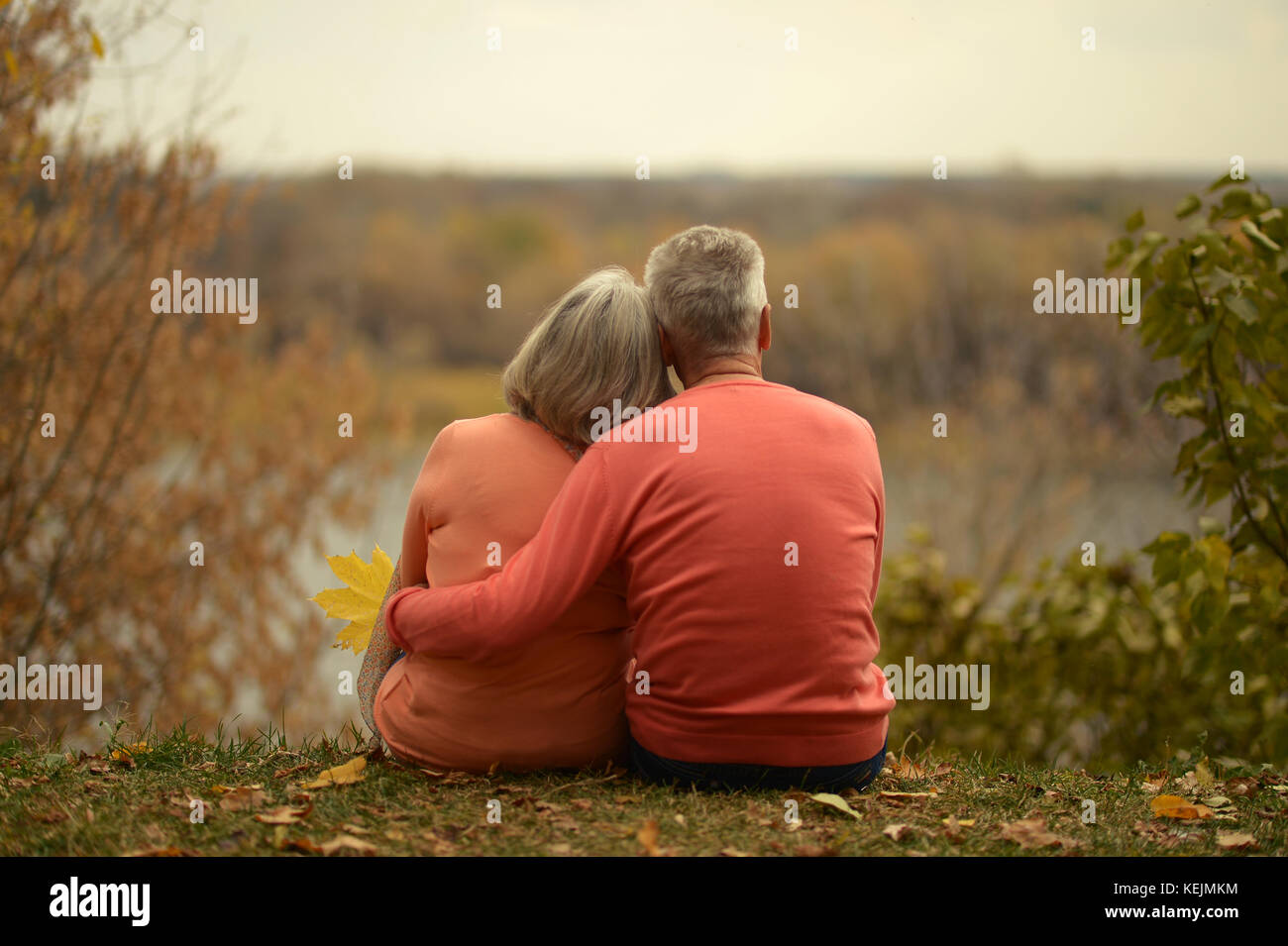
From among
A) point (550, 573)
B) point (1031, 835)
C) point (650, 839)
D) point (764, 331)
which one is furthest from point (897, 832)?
point (764, 331)

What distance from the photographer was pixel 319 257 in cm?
939

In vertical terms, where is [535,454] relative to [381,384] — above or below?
below

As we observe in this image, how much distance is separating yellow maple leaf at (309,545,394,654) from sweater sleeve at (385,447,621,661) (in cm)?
55

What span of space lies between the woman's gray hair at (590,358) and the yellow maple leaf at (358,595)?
671 mm

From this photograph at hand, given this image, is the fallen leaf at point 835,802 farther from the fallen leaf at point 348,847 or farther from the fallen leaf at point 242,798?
the fallen leaf at point 242,798

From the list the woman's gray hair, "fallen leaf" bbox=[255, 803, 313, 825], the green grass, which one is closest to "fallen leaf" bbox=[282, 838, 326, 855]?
the green grass

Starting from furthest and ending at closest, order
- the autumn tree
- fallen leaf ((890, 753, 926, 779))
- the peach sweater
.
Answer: the autumn tree
fallen leaf ((890, 753, 926, 779))
the peach sweater

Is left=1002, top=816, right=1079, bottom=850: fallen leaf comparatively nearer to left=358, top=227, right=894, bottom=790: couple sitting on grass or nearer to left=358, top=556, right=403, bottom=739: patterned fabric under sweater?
left=358, top=227, right=894, bottom=790: couple sitting on grass

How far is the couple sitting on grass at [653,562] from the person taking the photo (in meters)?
2.33

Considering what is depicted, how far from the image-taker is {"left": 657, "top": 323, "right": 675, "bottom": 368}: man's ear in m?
2.58

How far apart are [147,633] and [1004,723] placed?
14.8 feet
